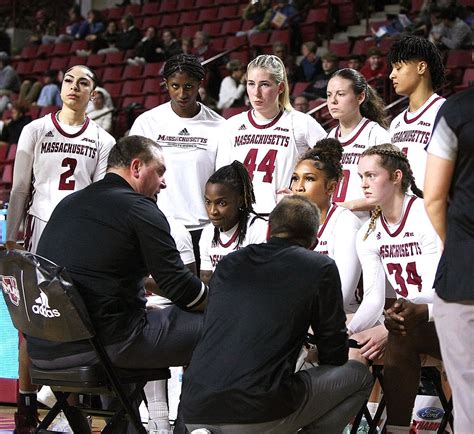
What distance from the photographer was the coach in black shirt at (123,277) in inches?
145

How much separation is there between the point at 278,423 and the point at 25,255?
3.57ft

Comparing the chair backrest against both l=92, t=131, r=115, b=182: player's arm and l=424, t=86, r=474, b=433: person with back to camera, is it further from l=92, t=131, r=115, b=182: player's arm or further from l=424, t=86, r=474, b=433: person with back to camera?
l=92, t=131, r=115, b=182: player's arm

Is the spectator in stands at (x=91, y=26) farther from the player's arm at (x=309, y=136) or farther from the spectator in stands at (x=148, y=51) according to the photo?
the player's arm at (x=309, y=136)

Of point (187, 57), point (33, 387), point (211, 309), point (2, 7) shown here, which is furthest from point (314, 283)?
point (2, 7)

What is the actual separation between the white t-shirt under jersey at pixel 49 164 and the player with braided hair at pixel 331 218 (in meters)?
1.38

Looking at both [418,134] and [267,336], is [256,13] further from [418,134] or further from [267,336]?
[267,336]

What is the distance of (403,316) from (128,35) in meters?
11.7

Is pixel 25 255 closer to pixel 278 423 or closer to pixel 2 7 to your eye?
pixel 278 423

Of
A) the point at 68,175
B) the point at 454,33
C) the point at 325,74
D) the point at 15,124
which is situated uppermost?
the point at 454,33

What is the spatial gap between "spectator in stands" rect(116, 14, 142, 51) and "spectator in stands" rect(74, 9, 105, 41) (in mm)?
961

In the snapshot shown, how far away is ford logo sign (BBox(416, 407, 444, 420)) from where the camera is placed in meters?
4.49

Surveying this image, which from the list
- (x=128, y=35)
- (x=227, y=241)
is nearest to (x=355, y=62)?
(x=128, y=35)

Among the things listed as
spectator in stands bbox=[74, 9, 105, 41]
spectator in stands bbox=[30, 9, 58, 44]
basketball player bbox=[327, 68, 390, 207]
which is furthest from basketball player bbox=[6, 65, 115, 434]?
spectator in stands bbox=[30, 9, 58, 44]

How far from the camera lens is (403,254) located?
434 cm
